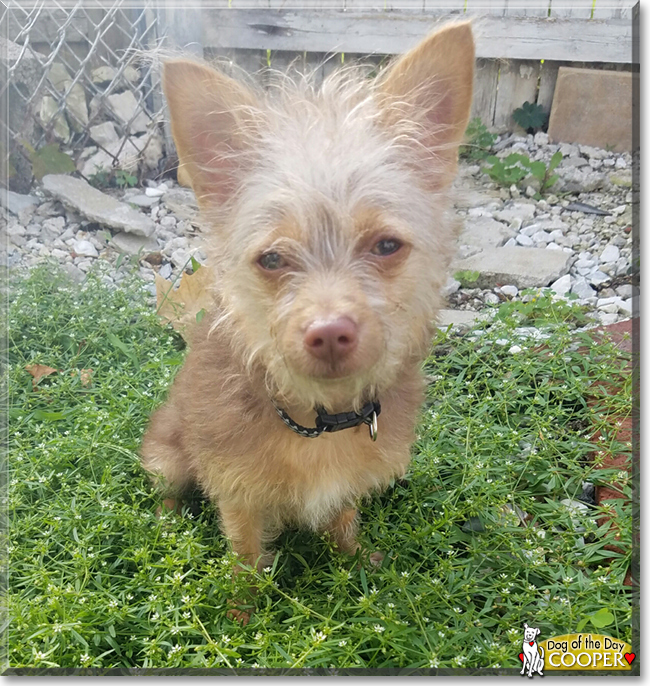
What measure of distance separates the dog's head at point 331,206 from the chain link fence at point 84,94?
2.86 meters

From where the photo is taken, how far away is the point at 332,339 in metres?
1.90

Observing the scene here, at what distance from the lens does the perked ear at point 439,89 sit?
6.99ft

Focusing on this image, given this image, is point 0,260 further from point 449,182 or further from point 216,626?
point 449,182

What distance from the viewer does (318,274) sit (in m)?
2.03

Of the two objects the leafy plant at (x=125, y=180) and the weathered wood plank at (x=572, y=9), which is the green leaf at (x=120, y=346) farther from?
the weathered wood plank at (x=572, y=9)

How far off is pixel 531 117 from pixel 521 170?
1.72 ft

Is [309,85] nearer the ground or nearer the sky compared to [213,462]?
nearer the sky

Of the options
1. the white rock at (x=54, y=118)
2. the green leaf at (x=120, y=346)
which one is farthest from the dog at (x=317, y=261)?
the white rock at (x=54, y=118)

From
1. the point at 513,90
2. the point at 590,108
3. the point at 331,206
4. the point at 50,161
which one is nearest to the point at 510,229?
the point at 513,90

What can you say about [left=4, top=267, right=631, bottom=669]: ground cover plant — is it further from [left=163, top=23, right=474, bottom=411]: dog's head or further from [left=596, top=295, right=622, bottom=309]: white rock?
[left=163, top=23, right=474, bottom=411]: dog's head

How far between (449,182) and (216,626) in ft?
6.25

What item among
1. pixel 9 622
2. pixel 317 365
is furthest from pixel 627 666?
pixel 9 622

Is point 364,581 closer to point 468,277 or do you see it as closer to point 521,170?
point 468,277

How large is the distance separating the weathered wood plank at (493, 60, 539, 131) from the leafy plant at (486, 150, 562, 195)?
273 mm
